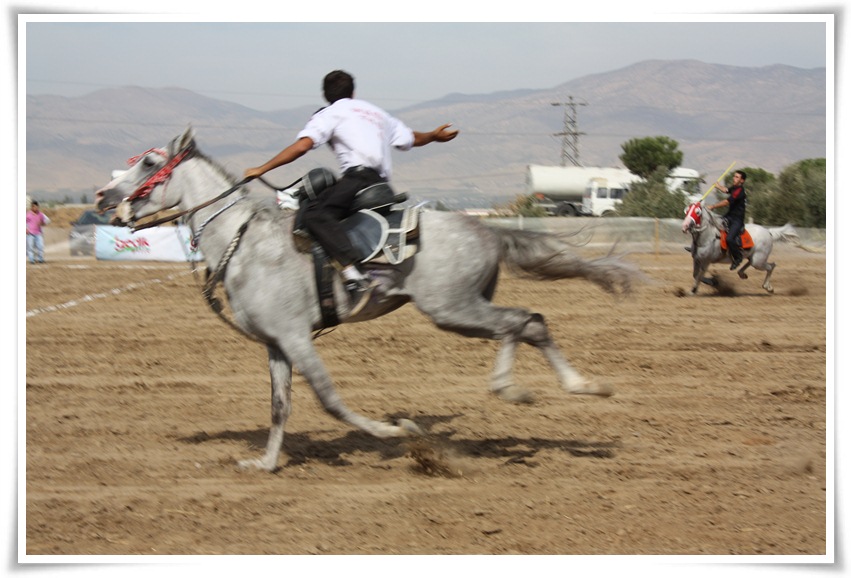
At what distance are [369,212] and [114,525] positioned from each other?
2635 millimetres

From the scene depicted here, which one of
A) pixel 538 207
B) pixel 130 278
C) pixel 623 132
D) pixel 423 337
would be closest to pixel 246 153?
pixel 623 132

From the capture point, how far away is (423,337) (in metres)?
12.8

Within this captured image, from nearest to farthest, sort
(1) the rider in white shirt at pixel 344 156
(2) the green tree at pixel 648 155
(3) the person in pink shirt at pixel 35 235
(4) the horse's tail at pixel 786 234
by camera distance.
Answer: (1) the rider in white shirt at pixel 344 156, (4) the horse's tail at pixel 786 234, (3) the person in pink shirt at pixel 35 235, (2) the green tree at pixel 648 155

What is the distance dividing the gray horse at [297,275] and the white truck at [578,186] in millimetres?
44111

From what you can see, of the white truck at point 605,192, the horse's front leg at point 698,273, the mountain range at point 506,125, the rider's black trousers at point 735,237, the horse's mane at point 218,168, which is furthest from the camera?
the mountain range at point 506,125

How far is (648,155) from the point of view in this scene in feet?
274

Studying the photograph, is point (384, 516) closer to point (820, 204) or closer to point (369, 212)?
point (369, 212)

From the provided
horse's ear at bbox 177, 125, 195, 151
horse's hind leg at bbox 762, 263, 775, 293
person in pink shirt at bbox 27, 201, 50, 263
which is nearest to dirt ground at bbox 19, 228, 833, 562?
horse's ear at bbox 177, 125, 195, 151

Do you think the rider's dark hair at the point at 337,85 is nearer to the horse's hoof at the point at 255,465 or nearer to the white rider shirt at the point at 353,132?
the white rider shirt at the point at 353,132

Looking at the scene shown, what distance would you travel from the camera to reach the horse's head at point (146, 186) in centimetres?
690

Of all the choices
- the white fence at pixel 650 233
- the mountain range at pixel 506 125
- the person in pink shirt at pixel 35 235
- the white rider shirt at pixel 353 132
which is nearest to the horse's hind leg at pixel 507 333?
the white rider shirt at pixel 353 132

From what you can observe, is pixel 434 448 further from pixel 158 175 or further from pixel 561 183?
pixel 561 183

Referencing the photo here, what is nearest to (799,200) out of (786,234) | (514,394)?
(786,234)

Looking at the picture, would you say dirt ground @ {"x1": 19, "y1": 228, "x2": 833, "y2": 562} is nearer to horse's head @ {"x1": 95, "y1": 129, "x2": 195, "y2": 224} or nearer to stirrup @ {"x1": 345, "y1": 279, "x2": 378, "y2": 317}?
stirrup @ {"x1": 345, "y1": 279, "x2": 378, "y2": 317}
